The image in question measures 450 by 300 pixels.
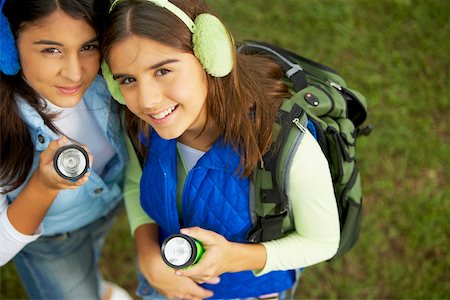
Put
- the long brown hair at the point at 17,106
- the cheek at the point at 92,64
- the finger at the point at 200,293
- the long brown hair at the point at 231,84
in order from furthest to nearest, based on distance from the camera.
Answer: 1. the finger at the point at 200,293
2. the cheek at the point at 92,64
3. the long brown hair at the point at 17,106
4. the long brown hair at the point at 231,84

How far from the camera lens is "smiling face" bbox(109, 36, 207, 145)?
177cm

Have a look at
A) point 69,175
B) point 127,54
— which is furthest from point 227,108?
point 69,175

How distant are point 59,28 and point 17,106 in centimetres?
36

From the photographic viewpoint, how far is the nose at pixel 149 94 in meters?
1.80

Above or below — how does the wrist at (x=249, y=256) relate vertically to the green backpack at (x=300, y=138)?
below

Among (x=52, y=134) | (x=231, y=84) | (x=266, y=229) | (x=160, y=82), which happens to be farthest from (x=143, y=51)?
(x=266, y=229)

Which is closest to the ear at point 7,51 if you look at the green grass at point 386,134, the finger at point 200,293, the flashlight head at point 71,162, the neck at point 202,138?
the flashlight head at point 71,162

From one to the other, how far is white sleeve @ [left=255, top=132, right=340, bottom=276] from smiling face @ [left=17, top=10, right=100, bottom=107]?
2.52 ft

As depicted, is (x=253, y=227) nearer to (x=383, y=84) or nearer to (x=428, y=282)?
(x=428, y=282)

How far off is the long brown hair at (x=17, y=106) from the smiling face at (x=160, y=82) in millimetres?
182

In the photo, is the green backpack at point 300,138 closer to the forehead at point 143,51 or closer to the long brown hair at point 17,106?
the forehead at point 143,51

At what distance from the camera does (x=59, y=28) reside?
185cm

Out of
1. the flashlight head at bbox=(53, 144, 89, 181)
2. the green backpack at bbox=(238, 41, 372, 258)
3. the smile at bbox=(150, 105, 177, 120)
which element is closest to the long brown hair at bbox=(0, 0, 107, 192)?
the flashlight head at bbox=(53, 144, 89, 181)

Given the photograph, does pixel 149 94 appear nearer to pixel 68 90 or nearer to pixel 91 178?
pixel 68 90
